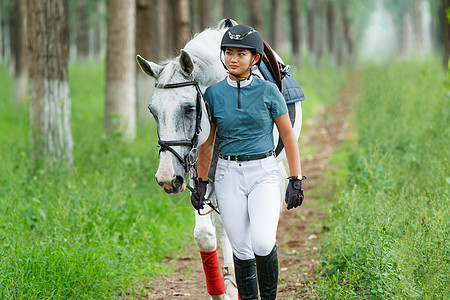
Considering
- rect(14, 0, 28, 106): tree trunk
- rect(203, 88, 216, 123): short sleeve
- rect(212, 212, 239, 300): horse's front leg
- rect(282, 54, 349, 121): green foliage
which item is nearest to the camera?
rect(203, 88, 216, 123): short sleeve

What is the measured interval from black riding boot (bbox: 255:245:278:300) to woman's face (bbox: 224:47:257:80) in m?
1.19

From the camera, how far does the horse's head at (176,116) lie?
133 inches

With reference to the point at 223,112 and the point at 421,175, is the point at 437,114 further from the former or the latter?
the point at 223,112

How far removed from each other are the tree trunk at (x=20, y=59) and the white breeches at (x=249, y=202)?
44.9ft

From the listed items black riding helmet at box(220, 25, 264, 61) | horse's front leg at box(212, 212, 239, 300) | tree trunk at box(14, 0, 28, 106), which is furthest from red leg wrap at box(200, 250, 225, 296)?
tree trunk at box(14, 0, 28, 106)

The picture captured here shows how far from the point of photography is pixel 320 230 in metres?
6.64

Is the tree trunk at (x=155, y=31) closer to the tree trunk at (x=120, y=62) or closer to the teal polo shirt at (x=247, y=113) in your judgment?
the tree trunk at (x=120, y=62)

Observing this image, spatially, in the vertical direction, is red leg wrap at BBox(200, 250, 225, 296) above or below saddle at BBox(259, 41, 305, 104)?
below

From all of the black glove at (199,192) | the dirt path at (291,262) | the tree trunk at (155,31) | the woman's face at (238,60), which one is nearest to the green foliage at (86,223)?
the dirt path at (291,262)

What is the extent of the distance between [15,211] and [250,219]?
2792 mm

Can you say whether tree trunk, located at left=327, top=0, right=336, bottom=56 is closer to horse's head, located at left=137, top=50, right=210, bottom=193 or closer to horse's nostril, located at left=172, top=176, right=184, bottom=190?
horse's head, located at left=137, top=50, right=210, bottom=193

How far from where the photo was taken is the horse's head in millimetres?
3373

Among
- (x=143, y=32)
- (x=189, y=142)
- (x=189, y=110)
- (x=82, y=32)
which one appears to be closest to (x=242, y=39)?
(x=189, y=110)

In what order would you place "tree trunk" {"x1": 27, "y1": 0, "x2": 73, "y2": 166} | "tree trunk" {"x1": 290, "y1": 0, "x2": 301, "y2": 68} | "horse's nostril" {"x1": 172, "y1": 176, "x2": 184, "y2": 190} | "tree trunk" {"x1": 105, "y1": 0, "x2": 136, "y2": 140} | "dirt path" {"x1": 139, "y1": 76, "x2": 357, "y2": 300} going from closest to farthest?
A: "horse's nostril" {"x1": 172, "y1": 176, "x2": 184, "y2": 190} → "dirt path" {"x1": 139, "y1": 76, "x2": 357, "y2": 300} → "tree trunk" {"x1": 27, "y1": 0, "x2": 73, "y2": 166} → "tree trunk" {"x1": 105, "y1": 0, "x2": 136, "y2": 140} → "tree trunk" {"x1": 290, "y1": 0, "x2": 301, "y2": 68}
